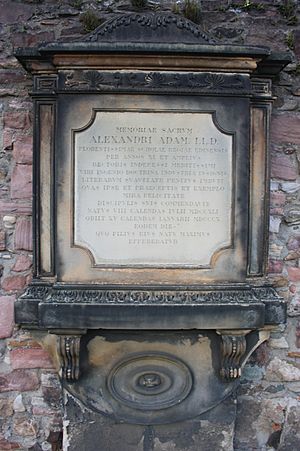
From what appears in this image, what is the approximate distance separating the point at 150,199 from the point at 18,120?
0.94 m

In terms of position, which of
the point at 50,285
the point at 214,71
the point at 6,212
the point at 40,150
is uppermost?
the point at 214,71

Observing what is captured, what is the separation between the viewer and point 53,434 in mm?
2963

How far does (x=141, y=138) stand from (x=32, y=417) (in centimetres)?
180

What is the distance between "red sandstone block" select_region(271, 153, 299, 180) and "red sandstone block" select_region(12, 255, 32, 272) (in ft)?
5.09

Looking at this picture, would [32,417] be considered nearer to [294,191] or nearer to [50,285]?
[50,285]

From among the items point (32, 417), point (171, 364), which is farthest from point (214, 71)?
point (32, 417)

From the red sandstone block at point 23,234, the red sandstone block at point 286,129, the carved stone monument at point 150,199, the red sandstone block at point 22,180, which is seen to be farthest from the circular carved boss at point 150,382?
the red sandstone block at point 286,129

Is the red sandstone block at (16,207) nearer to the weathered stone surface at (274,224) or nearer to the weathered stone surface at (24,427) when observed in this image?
the weathered stone surface at (24,427)

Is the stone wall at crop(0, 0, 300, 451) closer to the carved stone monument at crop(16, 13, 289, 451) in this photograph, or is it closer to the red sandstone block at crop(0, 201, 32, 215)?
the red sandstone block at crop(0, 201, 32, 215)

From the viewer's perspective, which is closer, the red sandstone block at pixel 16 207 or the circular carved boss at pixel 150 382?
the circular carved boss at pixel 150 382

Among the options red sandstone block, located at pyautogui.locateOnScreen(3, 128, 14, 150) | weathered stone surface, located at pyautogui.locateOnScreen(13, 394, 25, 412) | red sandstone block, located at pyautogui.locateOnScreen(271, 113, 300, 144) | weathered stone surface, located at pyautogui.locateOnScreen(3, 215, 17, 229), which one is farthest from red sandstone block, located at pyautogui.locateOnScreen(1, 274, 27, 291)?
red sandstone block, located at pyautogui.locateOnScreen(271, 113, 300, 144)

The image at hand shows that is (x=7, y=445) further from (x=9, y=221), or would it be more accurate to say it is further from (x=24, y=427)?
(x=9, y=221)

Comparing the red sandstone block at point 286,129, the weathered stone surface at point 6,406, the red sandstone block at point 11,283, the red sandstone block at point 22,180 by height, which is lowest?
the weathered stone surface at point 6,406

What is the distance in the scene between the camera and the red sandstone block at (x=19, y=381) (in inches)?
116
